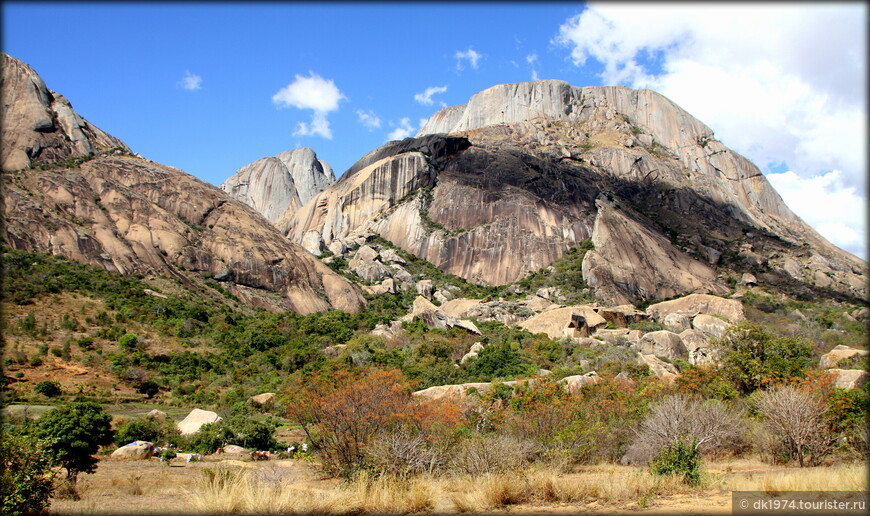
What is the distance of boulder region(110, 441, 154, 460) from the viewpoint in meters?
24.2

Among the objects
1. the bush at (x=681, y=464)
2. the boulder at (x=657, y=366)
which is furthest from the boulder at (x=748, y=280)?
the bush at (x=681, y=464)

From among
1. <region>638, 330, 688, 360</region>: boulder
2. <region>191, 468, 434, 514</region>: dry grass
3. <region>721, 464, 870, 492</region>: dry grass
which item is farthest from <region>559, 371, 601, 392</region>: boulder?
<region>638, 330, 688, 360</region>: boulder

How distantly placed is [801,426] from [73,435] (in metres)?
23.3

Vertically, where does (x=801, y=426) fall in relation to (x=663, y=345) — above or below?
below

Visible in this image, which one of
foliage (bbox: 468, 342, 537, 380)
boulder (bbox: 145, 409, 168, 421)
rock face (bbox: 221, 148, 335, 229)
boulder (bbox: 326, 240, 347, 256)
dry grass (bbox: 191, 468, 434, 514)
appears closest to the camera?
dry grass (bbox: 191, 468, 434, 514)

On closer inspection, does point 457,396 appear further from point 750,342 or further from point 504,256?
point 504,256

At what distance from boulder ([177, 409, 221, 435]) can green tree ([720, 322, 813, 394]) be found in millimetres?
27450

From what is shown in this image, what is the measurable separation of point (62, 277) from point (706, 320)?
211 ft

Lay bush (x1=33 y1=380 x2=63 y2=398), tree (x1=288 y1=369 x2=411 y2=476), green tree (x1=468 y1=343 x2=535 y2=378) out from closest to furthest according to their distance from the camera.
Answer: tree (x1=288 y1=369 x2=411 y2=476) → bush (x1=33 y1=380 x2=63 y2=398) → green tree (x1=468 y1=343 x2=535 y2=378)

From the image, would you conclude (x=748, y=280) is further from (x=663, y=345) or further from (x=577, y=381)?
(x=577, y=381)

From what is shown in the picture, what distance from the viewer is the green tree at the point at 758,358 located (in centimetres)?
2844

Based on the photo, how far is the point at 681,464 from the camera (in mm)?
13508

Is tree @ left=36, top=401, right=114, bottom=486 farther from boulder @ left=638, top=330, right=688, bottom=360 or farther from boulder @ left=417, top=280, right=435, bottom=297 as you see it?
boulder @ left=417, top=280, right=435, bottom=297

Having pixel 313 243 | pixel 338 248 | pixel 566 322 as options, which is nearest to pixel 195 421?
pixel 566 322
